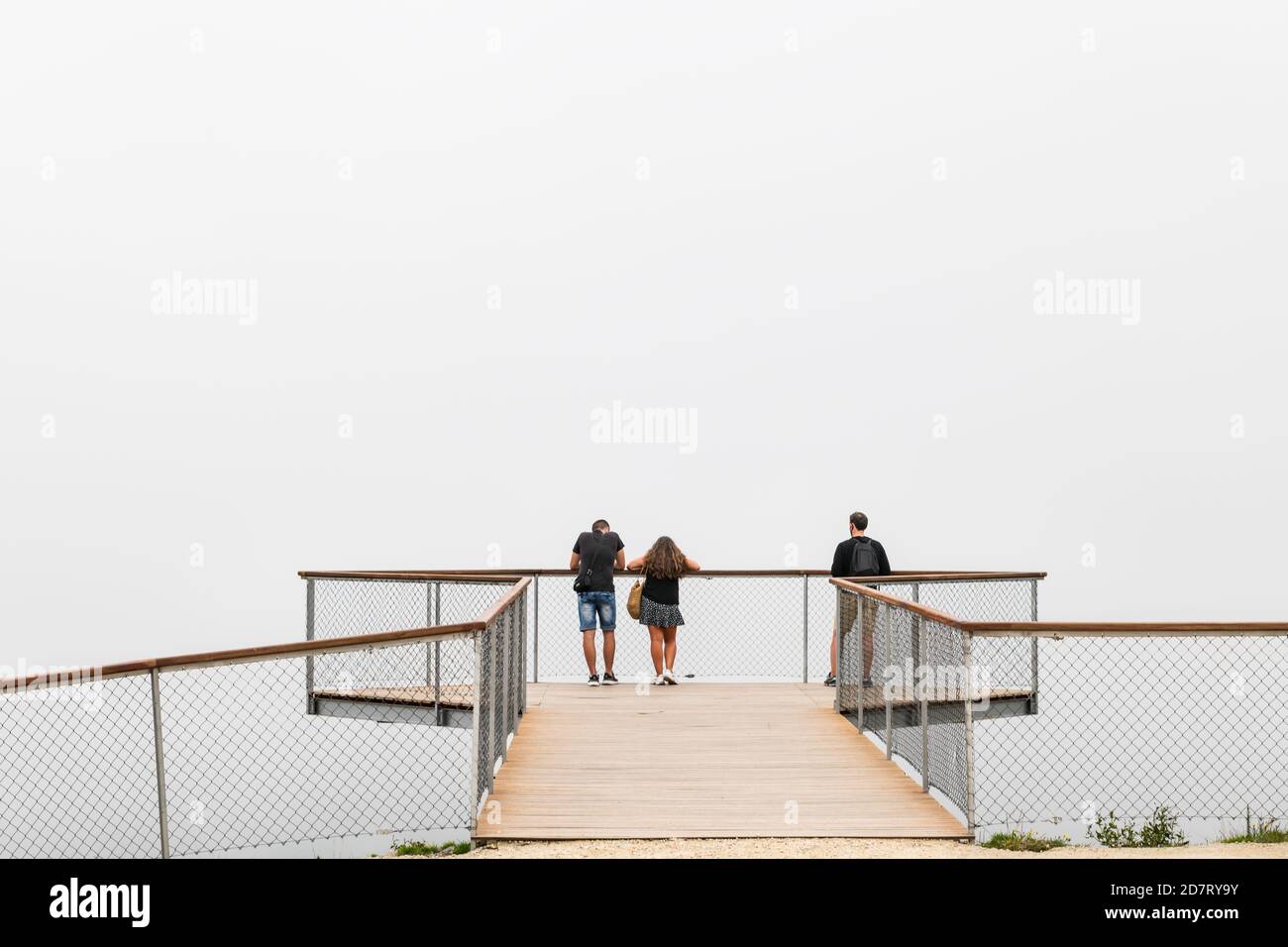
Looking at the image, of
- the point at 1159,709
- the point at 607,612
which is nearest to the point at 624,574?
the point at 607,612

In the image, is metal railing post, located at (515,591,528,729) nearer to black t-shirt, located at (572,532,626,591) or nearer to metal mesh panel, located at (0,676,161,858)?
black t-shirt, located at (572,532,626,591)

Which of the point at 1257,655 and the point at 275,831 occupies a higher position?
the point at 1257,655

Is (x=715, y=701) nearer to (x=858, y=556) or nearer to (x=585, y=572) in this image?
(x=585, y=572)

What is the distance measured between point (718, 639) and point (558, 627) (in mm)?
1957

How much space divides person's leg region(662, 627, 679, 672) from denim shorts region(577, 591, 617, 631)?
0.65 meters

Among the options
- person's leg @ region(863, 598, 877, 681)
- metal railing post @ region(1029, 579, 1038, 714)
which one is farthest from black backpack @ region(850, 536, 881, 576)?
metal railing post @ region(1029, 579, 1038, 714)

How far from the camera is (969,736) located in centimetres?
694

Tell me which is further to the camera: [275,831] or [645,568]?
[275,831]

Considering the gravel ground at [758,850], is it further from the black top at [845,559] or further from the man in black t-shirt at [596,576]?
the man in black t-shirt at [596,576]

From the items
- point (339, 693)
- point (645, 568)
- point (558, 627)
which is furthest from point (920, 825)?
point (558, 627)

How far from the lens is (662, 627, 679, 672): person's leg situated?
1311cm

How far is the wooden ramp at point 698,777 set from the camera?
284 inches
